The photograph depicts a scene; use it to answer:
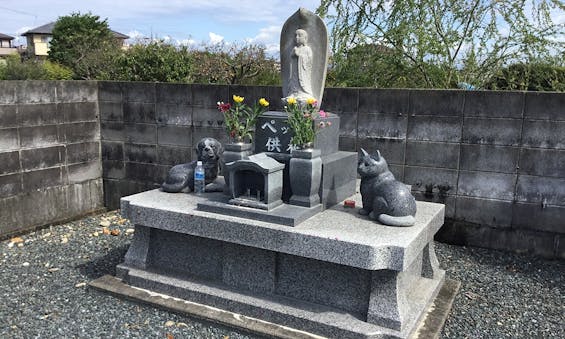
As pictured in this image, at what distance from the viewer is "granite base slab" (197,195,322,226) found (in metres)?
3.79

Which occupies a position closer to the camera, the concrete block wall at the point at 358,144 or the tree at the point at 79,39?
the concrete block wall at the point at 358,144

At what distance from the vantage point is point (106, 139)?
7.11m

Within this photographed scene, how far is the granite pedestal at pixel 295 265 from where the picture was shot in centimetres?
350

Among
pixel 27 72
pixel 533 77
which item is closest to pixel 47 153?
pixel 27 72

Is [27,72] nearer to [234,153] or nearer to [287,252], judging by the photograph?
[234,153]

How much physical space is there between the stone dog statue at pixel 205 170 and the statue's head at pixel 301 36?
1358 millimetres

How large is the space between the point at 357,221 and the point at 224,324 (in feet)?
→ 4.54

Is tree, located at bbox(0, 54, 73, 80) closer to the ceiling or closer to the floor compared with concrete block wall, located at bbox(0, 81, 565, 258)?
closer to the ceiling

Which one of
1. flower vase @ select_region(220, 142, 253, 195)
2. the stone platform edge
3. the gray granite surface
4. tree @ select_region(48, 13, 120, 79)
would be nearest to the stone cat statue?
the gray granite surface

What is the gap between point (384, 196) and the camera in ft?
12.8

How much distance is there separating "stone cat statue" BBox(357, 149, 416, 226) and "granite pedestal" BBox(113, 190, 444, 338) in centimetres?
10

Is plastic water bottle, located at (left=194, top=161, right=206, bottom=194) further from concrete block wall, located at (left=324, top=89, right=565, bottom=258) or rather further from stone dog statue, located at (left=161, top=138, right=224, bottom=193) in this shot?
concrete block wall, located at (left=324, top=89, right=565, bottom=258)

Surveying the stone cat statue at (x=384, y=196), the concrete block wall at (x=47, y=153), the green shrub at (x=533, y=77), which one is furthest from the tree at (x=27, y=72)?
the green shrub at (x=533, y=77)

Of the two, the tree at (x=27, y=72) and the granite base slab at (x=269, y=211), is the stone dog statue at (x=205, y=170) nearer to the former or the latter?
the granite base slab at (x=269, y=211)
